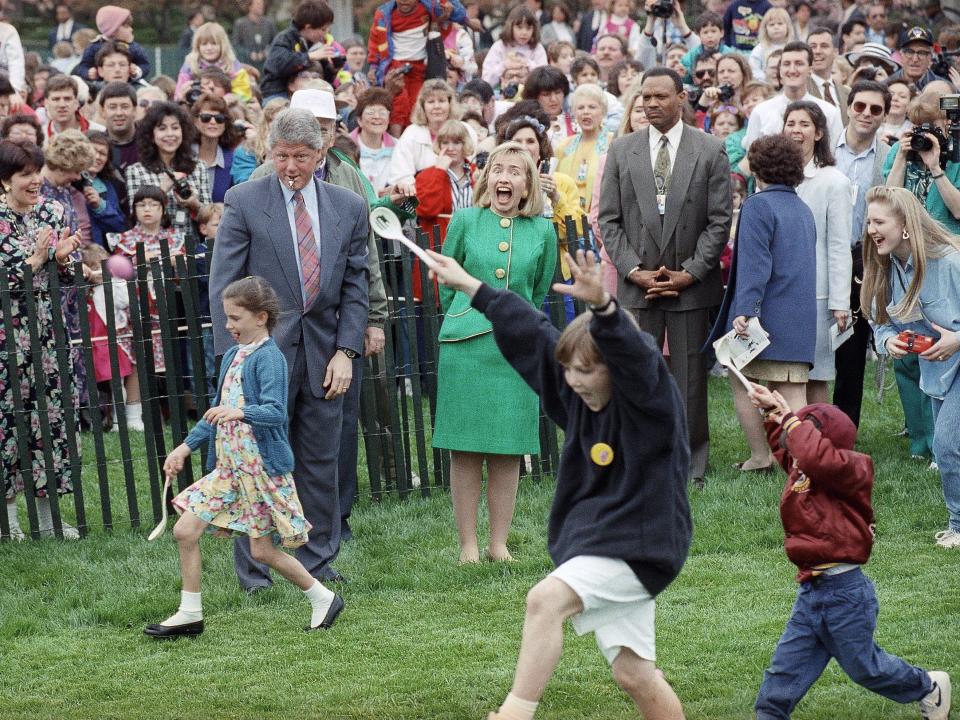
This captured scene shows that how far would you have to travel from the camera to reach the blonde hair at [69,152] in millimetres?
10008

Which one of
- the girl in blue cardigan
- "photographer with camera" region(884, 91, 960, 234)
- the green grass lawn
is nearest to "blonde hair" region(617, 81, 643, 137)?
"photographer with camera" region(884, 91, 960, 234)

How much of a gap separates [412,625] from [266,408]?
47.8 inches

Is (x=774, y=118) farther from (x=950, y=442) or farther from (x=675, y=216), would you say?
(x=950, y=442)

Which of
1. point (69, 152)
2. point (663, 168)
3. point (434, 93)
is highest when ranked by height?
point (434, 93)

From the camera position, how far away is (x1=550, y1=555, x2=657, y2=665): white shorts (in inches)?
182

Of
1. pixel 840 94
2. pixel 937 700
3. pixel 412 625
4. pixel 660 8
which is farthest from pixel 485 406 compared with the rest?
pixel 660 8

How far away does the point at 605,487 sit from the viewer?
15.5 ft

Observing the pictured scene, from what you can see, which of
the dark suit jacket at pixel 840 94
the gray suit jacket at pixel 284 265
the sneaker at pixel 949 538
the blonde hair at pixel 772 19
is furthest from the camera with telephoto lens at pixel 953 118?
the blonde hair at pixel 772 19

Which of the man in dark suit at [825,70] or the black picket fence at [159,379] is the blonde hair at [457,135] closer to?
the black picket fence at [159,379]

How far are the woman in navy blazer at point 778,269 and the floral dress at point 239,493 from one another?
3.29 metres

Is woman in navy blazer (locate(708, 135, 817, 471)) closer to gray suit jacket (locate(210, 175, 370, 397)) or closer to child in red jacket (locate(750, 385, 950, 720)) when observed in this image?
gray suit jacket (locate(210, 175, 370, 397))

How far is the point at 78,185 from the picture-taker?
405 inches

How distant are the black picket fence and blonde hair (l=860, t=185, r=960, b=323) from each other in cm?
229

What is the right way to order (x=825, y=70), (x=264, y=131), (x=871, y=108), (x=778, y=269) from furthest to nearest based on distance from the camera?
(x=825, y=70) < (x=871, y=108) < (x=264, y=131) < (x=778, y=269)
